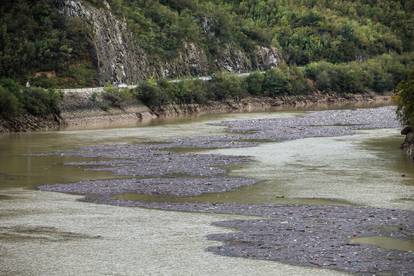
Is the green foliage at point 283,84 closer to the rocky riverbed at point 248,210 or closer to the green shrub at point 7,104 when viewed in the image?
the green shrub at point 7,104

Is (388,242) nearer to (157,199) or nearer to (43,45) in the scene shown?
(157,199)

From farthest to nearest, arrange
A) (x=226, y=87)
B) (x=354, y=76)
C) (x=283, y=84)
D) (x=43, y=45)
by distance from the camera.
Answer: (x=354, y=76)
(x=283, y=84)
(x=226, y=87)
(x=43, y=45)

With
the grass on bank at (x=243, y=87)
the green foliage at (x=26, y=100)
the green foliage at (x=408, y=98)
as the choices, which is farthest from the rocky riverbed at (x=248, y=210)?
the grass on bank at (x=243, y=87)

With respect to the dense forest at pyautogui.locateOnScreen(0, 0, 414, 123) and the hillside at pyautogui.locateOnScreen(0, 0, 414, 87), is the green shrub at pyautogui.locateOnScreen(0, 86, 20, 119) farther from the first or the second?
the hillside at pyautogui.locateOnScreen(0, 0, 414, 87)

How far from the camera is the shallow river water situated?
2877 centimetres

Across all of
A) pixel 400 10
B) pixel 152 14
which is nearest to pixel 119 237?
pixel 152 14

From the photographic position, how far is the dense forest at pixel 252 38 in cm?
9769

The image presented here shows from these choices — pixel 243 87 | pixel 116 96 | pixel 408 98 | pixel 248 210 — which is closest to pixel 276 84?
pixel 243 87

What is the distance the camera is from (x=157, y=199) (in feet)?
136

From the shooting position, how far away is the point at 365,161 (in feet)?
180

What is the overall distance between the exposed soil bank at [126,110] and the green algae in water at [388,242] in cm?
5020

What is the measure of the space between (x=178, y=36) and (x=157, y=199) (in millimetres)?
86060

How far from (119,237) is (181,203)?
770 centimetres

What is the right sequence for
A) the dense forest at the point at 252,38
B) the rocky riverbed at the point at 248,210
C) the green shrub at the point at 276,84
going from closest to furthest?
the rocky riverbed at the point at 248,210, the dense forest at the point at 252,38, the green shrub at the point at 276,84
